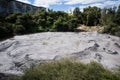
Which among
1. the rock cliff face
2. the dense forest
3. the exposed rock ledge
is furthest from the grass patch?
the rock cliff face

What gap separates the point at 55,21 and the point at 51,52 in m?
12.4

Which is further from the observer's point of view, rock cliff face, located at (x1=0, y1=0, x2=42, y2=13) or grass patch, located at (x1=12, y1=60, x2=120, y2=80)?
rock cliff face, located at (x1=0, y1=0, x2=42, y2=13)

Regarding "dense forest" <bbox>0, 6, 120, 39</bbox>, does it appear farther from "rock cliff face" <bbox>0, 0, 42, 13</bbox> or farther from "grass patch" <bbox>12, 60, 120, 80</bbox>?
"grass patch" <bbox>12, 60, 120, 80</bbox>

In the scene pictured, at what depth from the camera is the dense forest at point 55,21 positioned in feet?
67.6

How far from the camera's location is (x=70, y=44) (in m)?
14.1

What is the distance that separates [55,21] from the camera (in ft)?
80.0

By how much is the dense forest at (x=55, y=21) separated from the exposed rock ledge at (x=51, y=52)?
5.40 m

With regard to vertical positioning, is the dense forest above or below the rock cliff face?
below

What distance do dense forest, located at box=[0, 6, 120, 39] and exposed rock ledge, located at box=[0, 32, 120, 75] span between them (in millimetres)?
5402

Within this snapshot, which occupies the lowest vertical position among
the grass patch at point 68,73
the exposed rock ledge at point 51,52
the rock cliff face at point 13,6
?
the exposed rock ledge at point 51,52

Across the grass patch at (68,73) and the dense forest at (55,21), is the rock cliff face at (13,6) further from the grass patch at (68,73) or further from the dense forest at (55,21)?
the grass patch at (68,73)

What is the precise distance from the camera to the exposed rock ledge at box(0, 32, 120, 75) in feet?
35.0

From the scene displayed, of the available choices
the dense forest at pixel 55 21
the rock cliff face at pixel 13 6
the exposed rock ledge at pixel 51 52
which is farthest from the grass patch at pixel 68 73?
the rock cliff face at pixel 13 6

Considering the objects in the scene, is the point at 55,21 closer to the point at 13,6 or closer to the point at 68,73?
the point at 13,6
